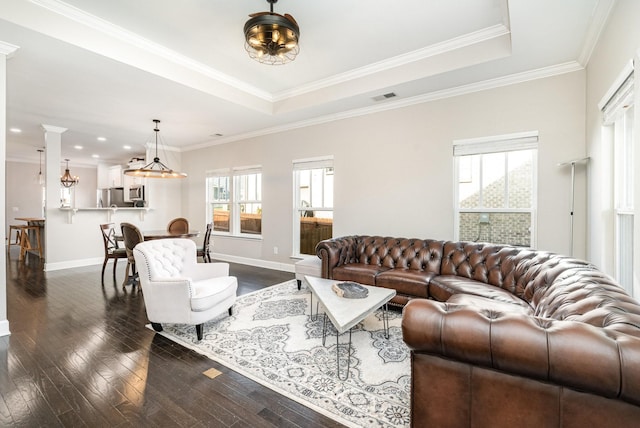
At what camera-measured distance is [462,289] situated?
2.86 meters

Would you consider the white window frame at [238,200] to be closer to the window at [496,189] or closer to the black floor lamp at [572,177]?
the window at [496,189]

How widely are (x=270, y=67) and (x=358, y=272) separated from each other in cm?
291

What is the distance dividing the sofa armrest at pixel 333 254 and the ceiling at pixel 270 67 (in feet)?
6.84

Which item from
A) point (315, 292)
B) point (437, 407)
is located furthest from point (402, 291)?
point (437, 407)

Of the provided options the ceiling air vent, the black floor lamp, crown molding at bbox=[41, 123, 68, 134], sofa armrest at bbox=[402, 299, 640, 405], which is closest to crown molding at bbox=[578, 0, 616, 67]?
the black floor lamp

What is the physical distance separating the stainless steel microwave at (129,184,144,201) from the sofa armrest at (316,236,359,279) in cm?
598

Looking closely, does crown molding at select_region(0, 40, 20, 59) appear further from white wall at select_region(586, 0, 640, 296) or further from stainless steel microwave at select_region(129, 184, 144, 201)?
stainless steel microwave at select_region(129, 184, 144, 201)

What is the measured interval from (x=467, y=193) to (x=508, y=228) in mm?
656

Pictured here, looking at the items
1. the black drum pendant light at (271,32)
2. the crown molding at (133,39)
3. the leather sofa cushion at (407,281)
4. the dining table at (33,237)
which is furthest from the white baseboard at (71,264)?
the leather sofa cushion at (407,281)

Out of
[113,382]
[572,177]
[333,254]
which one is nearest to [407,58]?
[572,177]

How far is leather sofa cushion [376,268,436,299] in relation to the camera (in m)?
3.24

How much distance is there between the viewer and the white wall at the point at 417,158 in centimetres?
334

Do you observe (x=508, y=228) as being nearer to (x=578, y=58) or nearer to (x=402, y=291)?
(x=402, y=291)

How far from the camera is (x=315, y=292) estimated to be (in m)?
2.75
